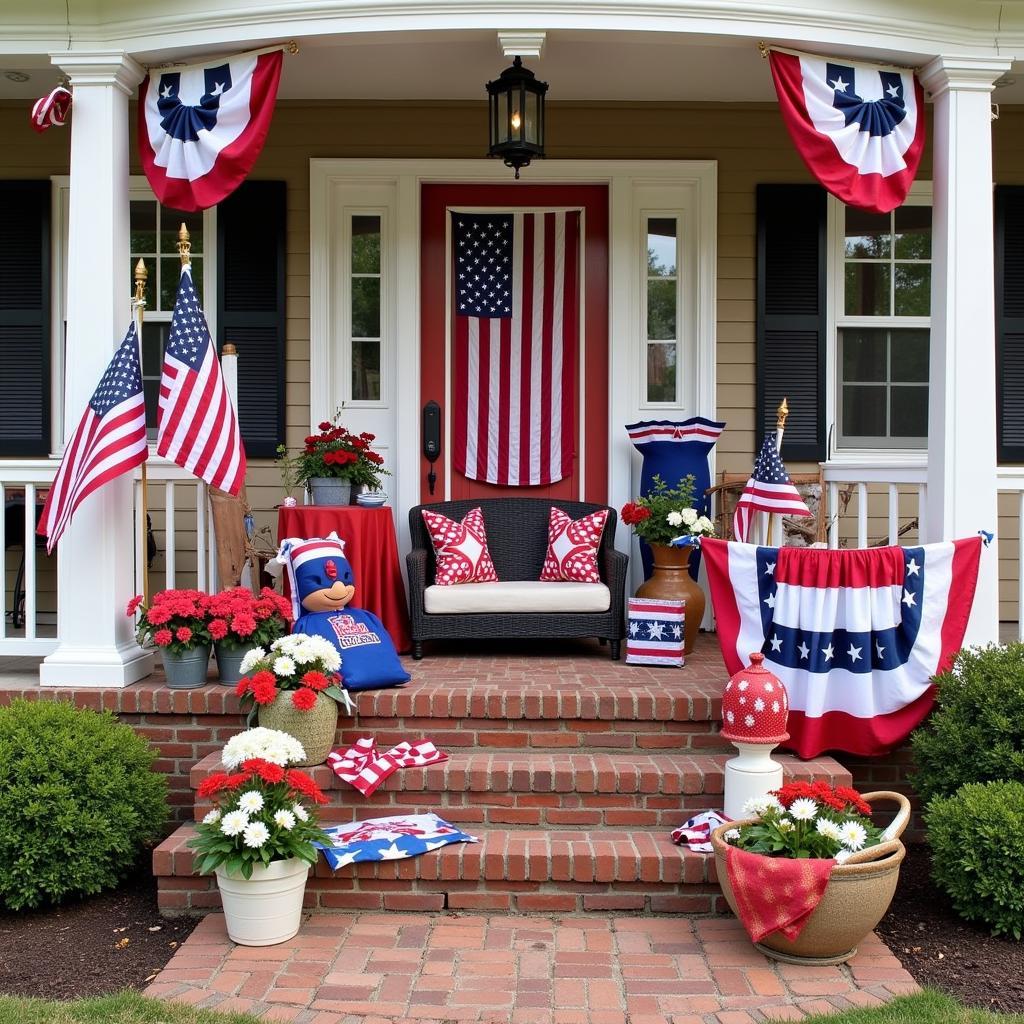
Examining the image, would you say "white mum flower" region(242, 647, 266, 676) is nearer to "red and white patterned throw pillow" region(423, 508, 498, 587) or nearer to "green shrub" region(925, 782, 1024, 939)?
"red and white patterned throw pillow" region(423, 508, 498, 587)

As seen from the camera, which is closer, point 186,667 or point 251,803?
point 251,803

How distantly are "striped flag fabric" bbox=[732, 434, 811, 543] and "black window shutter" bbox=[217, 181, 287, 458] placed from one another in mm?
2611

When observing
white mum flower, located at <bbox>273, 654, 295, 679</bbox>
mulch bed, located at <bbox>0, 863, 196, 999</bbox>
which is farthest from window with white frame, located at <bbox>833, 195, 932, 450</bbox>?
mulch bed, located at <bbox>0, 863, 196, 999</bbox>

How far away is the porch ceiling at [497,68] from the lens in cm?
443

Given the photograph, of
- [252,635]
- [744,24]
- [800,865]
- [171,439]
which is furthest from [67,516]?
[744,24]

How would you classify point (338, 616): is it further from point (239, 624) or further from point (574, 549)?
point (574, 549)

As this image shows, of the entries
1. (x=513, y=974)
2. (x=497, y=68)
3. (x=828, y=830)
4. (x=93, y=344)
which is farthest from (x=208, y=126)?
(x=828, y=830)

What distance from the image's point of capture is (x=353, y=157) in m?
5.76

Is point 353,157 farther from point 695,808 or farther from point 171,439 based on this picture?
point 695,808

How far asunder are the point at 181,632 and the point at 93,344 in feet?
4.27

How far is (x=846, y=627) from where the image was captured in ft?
13.3

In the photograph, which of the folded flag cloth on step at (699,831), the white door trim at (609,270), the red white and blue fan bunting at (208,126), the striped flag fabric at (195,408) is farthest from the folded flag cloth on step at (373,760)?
the red white and blue fan bunting at (208,126)

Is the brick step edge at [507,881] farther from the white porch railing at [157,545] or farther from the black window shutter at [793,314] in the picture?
the black window shutter at [793,314]

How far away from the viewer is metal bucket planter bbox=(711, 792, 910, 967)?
121 inches
